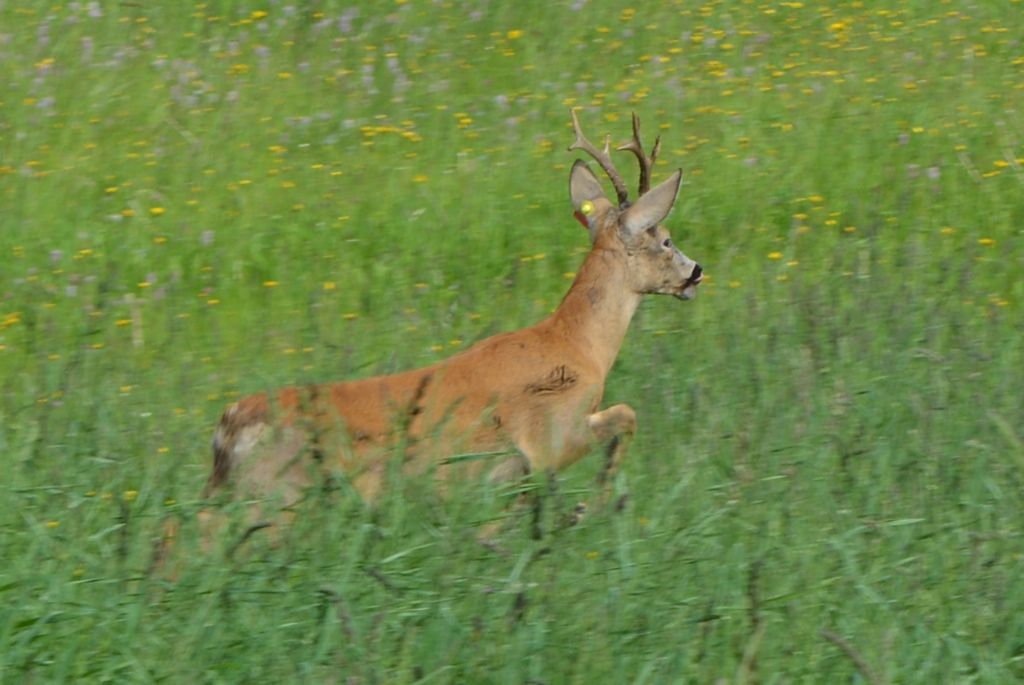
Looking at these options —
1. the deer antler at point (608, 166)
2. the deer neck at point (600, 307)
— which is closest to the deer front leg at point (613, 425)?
the deer neck at point (600, 307)

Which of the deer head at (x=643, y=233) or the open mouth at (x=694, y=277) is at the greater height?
the deer head at (x=643, y=233)

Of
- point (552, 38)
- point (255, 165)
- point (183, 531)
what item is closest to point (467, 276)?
point (255, 165)

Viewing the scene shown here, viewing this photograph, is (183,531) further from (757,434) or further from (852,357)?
(852,357)

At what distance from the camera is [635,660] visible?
4.29 metres

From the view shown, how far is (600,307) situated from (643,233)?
422 millimetres

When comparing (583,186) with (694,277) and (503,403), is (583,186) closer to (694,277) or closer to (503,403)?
(694,277)

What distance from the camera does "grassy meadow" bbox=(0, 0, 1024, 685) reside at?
437 cm

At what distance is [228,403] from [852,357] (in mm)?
2382

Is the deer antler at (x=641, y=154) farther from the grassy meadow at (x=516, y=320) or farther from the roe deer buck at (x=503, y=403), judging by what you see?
the grassy meadow at (x=516, y=320)

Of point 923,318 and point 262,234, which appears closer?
point 923,318

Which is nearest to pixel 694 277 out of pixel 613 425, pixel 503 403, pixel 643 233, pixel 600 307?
pixel 643 233

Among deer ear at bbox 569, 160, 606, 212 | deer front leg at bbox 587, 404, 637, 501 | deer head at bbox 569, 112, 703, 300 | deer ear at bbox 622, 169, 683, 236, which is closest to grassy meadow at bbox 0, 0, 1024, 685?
deer front leg at bbox 587, 404, 637, 501

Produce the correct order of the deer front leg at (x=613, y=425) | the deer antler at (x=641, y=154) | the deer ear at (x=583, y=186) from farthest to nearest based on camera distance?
the deer ear at (x=583, y=186) < the deer antler at (x=641, y=154) < the deer front leg at (x=613, y=425)

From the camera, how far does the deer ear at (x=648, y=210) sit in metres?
7.38
